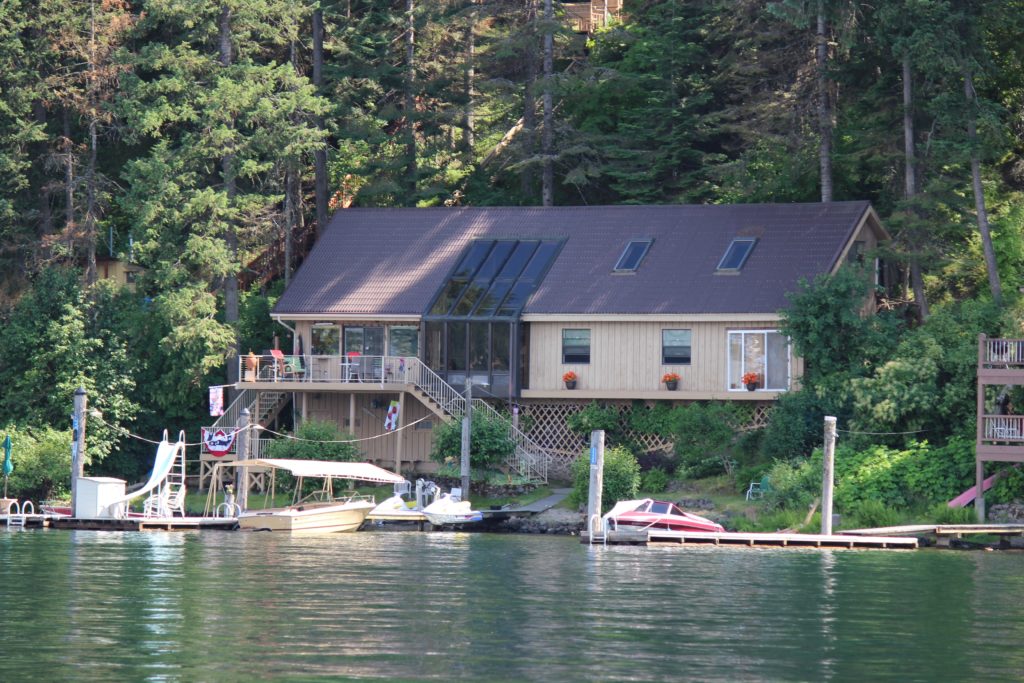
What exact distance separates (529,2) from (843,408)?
20.6 metres

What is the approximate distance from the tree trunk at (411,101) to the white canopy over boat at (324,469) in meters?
15.1

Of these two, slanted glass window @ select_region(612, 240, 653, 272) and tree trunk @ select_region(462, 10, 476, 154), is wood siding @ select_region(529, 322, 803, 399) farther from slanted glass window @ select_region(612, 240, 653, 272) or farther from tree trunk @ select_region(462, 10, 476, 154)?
tree trunk @ select_region(462, 10, 476, 154)

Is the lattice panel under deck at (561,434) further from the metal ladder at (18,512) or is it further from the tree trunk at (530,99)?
the metal ladder at (18,512)

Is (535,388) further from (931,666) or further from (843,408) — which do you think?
(931,666)

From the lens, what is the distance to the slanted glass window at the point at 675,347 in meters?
47.9

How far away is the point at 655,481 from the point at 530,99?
17247 millimetres

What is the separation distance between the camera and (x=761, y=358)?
47031 mm

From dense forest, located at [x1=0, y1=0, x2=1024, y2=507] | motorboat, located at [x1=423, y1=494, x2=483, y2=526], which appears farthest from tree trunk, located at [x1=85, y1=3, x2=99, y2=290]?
motorboat, located at [x1=423, y1=494, x2=483, y2=526]

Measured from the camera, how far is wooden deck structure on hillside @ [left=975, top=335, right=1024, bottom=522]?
130ft

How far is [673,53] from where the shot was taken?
57312mm

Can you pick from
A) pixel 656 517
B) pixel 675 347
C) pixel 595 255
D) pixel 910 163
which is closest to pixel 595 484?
pixel 656 517

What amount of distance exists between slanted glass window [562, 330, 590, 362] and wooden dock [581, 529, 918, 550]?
9.71 metres

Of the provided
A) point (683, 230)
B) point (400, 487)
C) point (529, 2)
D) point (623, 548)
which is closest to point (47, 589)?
point (623, 548)

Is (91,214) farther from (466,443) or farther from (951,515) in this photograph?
(951,515)
